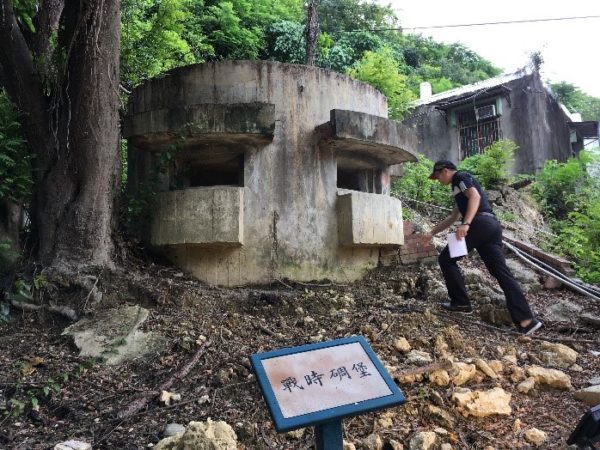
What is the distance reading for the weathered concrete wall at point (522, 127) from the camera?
44.8 ft

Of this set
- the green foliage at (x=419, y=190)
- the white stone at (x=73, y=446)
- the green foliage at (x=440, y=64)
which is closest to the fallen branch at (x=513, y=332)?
the white stone at (x=73, y=446)

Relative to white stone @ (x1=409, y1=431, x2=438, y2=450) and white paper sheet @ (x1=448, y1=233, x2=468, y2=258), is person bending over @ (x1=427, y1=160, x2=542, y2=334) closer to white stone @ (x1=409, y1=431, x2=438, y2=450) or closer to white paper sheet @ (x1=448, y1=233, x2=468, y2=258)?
white paper sheet @ (x1=448, y1=233, x2=468, y2=258)

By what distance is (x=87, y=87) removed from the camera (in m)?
4.15

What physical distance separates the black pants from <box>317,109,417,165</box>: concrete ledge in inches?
47.5

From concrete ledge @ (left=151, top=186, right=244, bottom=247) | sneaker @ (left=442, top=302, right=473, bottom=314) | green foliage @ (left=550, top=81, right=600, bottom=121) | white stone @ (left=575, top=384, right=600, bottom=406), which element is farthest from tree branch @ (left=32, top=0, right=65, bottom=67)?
green foliage @ (left=550, top=81, right=600, bottom=121)

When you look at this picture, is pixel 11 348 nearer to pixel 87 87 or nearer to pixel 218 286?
pixel 218 286

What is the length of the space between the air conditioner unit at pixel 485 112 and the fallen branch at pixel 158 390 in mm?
12841

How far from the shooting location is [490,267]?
4.29 meters

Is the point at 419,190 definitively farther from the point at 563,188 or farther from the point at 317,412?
the point at 317,412

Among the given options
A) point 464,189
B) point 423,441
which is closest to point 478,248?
point 464,189

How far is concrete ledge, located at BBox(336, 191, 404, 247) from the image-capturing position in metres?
4.73

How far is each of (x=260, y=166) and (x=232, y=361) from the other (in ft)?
6.69

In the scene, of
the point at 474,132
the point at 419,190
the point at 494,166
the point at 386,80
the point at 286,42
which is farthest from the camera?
the point at 474,132

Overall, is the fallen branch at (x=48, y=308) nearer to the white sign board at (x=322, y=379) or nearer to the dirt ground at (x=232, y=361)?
the dirt ground at (x=232, y=361)
